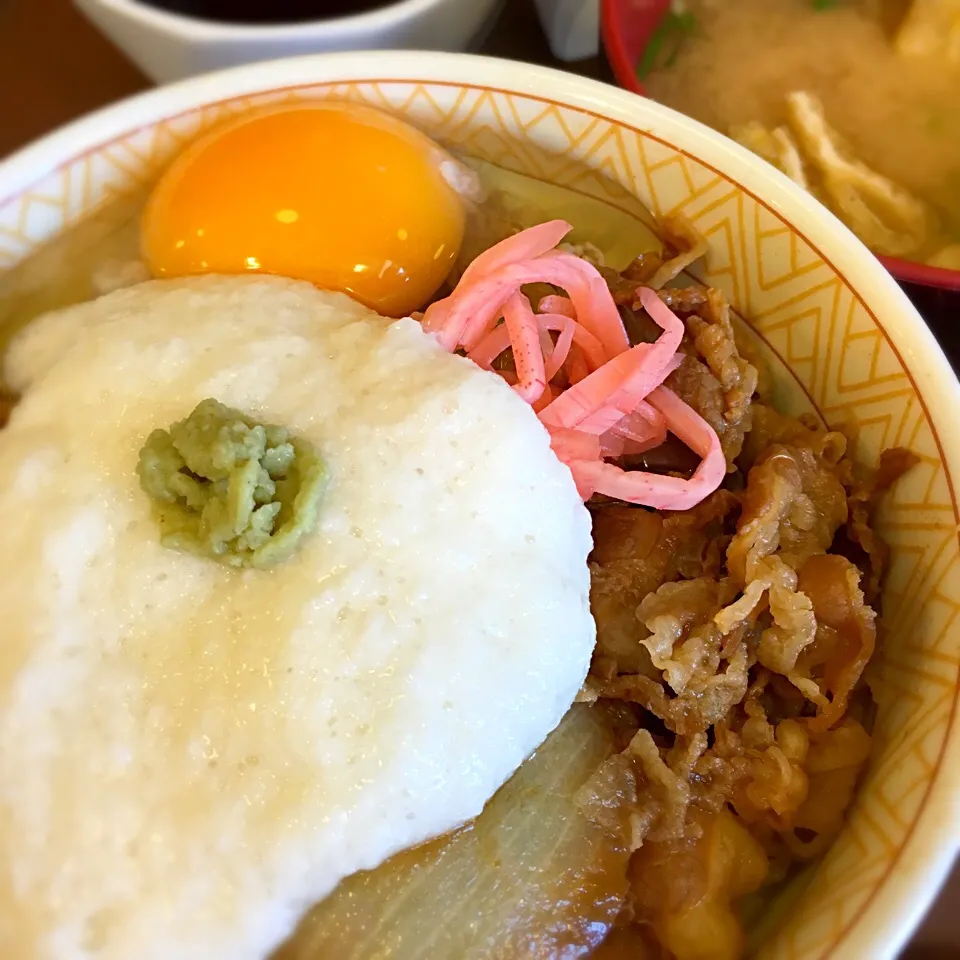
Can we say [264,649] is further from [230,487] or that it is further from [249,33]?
[249,33]

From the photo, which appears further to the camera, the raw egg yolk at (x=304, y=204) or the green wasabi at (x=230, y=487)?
the raw egg yolk at (x=304, y=204)

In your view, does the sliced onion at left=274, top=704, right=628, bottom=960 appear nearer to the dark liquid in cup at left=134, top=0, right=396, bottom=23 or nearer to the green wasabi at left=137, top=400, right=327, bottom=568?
the green wasabi at left=137, top=400, right=327, bottom=568

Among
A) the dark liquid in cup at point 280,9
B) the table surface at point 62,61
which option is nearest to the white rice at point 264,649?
the dark liquid in cup at point 280,9

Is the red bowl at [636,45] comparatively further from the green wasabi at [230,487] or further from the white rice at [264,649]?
the green wasabi at [230,487]

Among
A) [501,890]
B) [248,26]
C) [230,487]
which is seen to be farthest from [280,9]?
[501,890]

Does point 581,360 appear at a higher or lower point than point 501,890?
higher

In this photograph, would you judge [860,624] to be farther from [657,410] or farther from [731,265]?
[731,265]
